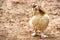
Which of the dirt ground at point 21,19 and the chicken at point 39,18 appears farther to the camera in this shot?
the dirt ground at point 21,19

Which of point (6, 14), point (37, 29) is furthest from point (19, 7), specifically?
point (37, 29)

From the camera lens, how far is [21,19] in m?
3.59

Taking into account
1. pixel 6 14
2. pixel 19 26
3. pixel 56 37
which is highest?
pixel 6 14

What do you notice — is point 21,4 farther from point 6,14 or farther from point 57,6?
point 57,6

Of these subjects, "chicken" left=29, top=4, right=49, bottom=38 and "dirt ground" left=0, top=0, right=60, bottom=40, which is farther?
"dirt ground" left=0, top=0, right=60, bottom=40

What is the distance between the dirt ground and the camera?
3148mm

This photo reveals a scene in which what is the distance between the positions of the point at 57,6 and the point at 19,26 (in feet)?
3.50

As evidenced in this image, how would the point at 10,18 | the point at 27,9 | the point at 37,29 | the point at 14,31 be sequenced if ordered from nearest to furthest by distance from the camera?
1. the point at 37,29
2. the point at 14,31
3. the point at 10,18
4. the point at 27,9

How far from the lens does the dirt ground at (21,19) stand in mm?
3148

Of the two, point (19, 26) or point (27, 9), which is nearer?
point (19, 26)

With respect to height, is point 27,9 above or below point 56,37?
above

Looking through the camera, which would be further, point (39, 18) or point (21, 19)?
point (21, 19)

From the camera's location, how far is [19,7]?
4.02 m

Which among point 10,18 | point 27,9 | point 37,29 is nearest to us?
point 37,29
